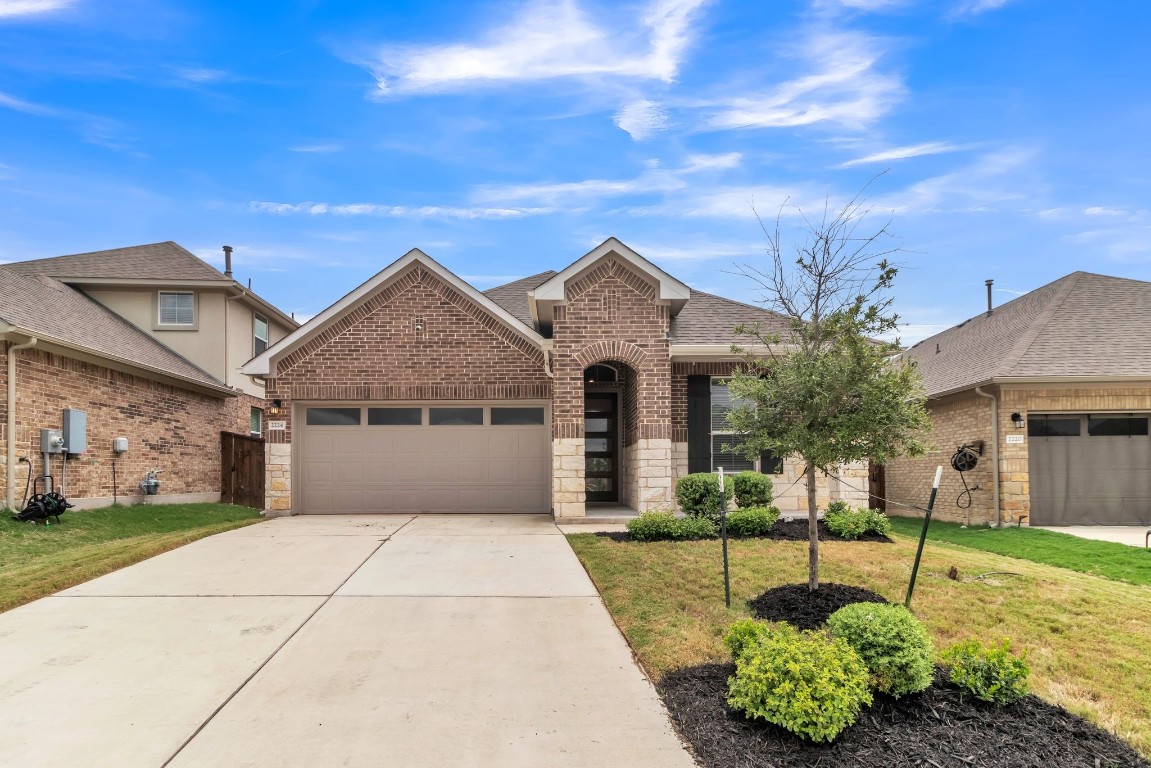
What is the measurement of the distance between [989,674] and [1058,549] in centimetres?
831

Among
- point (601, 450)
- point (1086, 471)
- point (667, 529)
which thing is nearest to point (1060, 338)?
point (1086, 471)

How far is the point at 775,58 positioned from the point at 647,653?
961cm

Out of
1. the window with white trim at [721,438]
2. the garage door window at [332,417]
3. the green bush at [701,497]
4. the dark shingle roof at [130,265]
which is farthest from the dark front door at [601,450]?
the dark shingle roof at [130,265]

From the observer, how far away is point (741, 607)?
7109 mm

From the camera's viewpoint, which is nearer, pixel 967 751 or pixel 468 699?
pixel 967 751

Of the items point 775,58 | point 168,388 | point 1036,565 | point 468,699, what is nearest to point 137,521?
point 168,388

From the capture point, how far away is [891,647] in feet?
16.3

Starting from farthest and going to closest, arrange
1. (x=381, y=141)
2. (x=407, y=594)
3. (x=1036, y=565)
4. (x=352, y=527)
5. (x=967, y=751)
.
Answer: (x=381, y=141) < (x=352, y=527) < (x=1036, y=565) < (x=407, y=594) < (x=967, y=751)

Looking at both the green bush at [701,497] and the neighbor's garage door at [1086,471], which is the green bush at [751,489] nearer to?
the green bush at [701,497]

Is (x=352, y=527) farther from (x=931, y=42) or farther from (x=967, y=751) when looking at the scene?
(x=931, y=42)

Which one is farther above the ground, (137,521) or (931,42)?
(931,42)

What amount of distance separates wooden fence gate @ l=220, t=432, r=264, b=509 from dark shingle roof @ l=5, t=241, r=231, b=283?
455 cm

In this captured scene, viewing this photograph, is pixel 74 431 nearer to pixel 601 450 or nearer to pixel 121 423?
pixel 121 423

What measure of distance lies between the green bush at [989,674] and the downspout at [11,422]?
14.2 meters
